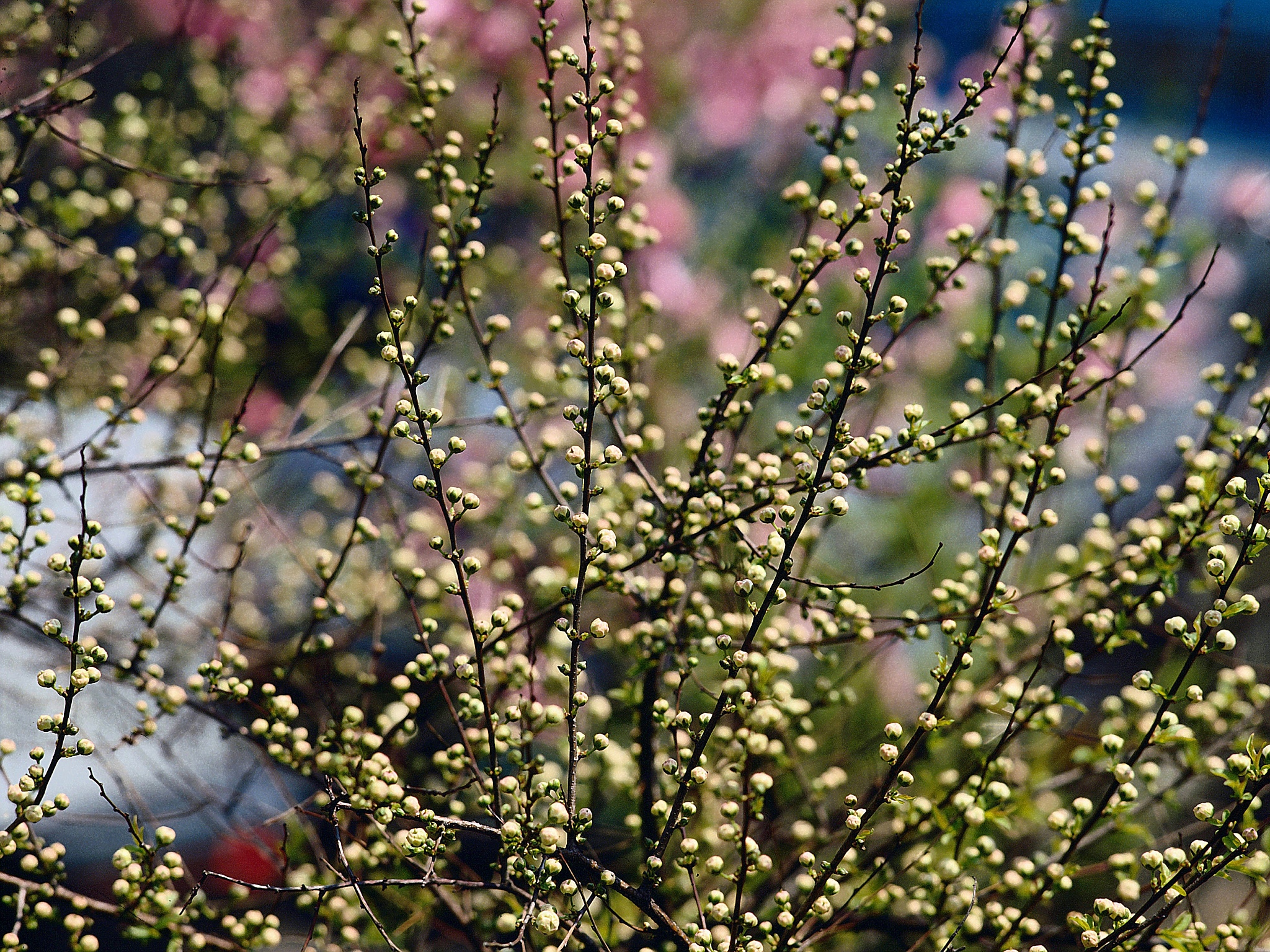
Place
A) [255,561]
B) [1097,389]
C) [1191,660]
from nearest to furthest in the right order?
1. [1191,660]
2. [1097,389]
3. [255,561]

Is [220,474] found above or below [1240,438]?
above

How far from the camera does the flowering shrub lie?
1098mm

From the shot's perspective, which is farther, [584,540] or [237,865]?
[237,865]

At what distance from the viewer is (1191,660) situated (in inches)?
40.1

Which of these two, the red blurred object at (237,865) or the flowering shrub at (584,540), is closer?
the flowering shrub at (584,540)

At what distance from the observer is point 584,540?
1013 mm

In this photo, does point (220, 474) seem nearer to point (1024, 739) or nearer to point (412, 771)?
point (412, 771)

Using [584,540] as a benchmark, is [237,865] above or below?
above

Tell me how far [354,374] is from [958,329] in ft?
5.36

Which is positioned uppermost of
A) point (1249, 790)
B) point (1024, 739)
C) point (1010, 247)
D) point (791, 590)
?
point (1010, 247)

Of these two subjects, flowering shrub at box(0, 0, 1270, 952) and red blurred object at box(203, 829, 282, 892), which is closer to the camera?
flowering shrub at box(0, 0, 1270, 952)

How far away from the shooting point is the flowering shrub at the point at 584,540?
110cm

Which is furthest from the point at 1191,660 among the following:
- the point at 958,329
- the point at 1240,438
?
the point at 958,329

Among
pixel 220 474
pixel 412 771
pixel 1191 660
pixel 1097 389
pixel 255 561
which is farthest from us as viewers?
pixel 255 561
